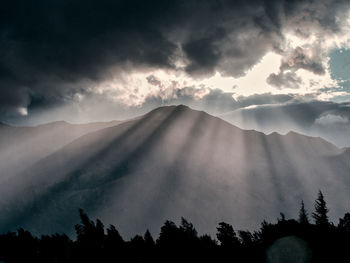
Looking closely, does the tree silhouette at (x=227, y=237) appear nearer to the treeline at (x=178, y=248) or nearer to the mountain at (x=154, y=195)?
the treeline at (x=178, y=248)

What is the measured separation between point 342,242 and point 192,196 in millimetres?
138298

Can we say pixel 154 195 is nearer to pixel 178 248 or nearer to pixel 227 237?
pixel 227 237

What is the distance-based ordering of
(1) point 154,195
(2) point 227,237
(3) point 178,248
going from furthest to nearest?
(1) point 154,195 < (2) point 227,237 < (3) point 178,248

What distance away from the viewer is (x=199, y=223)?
399ft

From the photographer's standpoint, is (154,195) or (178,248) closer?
(178,248)

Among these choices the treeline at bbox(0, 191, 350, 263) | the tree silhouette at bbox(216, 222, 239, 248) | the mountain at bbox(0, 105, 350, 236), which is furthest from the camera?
the mountain at bbox(0, 105, 350, 236)

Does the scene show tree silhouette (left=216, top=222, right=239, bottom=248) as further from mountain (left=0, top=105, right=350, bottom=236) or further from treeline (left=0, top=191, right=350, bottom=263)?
mountain (left=0, top=105, right=350, bottom=236)

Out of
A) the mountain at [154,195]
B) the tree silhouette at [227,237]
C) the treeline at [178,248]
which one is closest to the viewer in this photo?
the treeline at [178,248]

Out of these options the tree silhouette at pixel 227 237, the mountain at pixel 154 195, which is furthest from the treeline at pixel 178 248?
the mountain at pixel 154 195

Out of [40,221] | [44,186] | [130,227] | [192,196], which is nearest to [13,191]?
[44,186]

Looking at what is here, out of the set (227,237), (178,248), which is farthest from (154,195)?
(178,248)

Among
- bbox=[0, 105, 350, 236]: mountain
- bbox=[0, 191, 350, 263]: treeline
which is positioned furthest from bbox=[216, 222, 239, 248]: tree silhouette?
→ bbox=[0, 105, 350, 236]: mountain

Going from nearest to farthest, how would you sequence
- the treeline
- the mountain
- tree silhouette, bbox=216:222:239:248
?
the treeline → tree silhouette, bbox=216:222:239:248 → the mountain

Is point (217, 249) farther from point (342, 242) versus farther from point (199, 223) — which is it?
point (199, 223)
